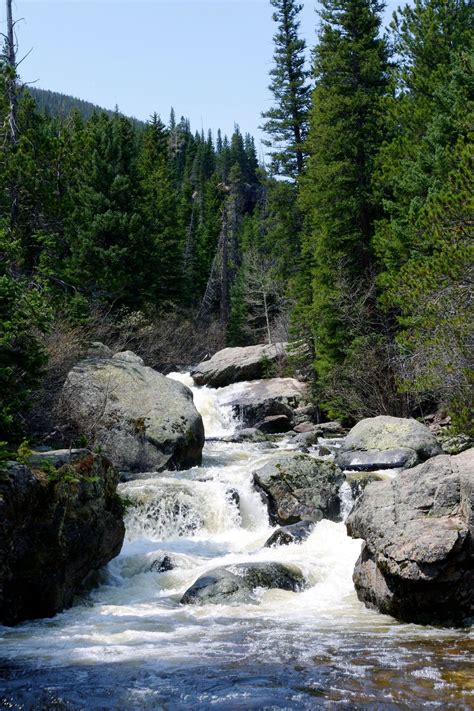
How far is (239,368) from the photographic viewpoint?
30281 mm

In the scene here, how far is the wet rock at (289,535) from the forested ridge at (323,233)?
160 inches

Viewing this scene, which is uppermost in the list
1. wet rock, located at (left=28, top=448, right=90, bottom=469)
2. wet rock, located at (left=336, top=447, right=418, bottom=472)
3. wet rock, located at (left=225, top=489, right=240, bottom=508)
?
wet rock, located at (left=28, top=448, right=90, bottom=469)

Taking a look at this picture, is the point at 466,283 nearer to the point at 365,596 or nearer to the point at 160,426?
the point at 365,596

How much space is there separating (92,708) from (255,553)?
5996mm

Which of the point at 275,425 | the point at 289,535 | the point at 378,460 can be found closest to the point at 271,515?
the point at 289,535

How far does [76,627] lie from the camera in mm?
7988

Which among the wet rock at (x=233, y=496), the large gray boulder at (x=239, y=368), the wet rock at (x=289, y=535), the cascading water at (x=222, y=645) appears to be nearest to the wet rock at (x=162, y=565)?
the cascading water at (x=222, y=645)

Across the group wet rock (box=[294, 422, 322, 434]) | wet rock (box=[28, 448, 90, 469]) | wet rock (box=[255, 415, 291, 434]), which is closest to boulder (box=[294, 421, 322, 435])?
wet rock (box=[294, 422, 322, 434])

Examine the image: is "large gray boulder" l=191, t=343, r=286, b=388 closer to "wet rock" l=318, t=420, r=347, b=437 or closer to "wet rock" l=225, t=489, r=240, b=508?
"wet rock" l=318, t=420, r=347, b=437

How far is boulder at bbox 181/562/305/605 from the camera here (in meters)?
8.97

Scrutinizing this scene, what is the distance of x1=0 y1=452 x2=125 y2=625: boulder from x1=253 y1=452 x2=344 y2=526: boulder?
4.08m

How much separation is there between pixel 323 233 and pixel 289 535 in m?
14.8

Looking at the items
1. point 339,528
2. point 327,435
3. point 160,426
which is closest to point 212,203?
point 327,435

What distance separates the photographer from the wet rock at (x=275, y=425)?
2439 centimetres
